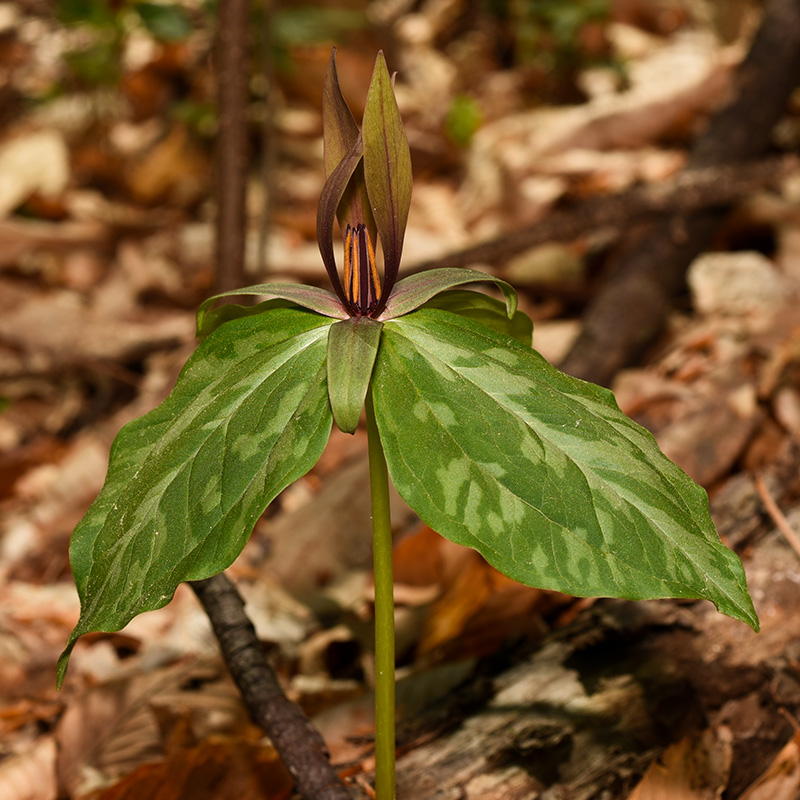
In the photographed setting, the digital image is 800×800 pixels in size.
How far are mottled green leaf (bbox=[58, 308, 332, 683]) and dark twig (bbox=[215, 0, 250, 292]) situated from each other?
1374mm

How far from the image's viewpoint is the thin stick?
4.60 ft

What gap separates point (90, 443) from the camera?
9.02 feet

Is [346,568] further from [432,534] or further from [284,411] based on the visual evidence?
[284,411]

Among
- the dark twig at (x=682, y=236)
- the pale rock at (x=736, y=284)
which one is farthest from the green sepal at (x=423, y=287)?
the pale rock at (x=736, y=284)

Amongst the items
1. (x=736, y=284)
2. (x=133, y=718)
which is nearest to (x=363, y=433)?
(x=133, y=718)

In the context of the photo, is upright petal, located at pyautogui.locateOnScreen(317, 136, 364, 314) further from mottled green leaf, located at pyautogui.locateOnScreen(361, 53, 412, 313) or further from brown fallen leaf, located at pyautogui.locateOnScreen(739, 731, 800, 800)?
brown fallen leaf, located at pyautogui.locateOnScreen(739, 731, 800, 800)

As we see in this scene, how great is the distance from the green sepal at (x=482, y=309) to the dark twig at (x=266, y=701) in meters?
0.52

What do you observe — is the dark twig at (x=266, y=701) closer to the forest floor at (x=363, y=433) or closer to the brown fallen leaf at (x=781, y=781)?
the forest floor at (x=363, y=433)

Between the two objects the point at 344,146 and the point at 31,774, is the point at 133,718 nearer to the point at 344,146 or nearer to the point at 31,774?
the point at 31,774

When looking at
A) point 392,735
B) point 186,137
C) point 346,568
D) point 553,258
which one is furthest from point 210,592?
point 186,137

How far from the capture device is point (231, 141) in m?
2.19

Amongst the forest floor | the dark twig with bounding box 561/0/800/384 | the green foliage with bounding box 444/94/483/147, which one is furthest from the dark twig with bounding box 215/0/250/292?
the green foliage with bounding box 444/94/483/147

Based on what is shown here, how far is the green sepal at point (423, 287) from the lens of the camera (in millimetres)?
835

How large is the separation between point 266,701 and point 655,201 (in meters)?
2.06
